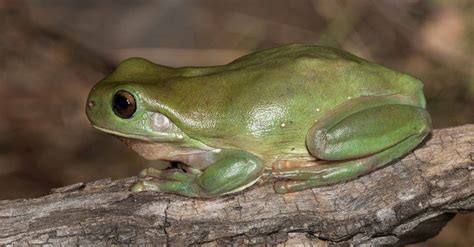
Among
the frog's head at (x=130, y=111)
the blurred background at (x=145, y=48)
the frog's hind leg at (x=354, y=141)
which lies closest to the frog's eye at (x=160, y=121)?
the frog's head at (x=130, y=111)

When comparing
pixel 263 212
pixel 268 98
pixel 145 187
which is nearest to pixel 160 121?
pixel 145 187

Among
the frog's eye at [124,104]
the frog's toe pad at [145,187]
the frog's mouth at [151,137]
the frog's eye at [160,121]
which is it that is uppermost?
the frog's eye at [124,104]

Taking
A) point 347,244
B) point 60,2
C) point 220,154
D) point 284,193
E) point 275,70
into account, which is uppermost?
point 60,2

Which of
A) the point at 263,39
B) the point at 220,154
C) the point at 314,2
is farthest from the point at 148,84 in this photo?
the point at 314,2

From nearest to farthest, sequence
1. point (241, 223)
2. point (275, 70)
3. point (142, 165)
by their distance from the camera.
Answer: point (241, 223)
point (275, 70)
point (142, 165)

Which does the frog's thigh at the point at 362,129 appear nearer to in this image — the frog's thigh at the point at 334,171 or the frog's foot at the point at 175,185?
the frog's thigh at the point at 334,171

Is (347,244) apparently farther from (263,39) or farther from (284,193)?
(263,39)

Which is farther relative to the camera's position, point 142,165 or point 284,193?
point 142,165
